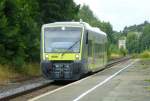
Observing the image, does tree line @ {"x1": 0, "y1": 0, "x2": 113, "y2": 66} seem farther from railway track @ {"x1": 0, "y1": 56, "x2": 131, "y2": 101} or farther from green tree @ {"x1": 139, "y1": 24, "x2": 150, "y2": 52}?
green tree @ {"x1": 139, "y1": 24, "x2": 150, "y2": 52}

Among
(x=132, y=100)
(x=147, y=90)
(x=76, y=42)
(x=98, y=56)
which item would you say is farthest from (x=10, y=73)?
(x=132, y=100)

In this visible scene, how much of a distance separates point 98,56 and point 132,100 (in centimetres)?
2083

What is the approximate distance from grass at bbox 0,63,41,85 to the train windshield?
116 inches

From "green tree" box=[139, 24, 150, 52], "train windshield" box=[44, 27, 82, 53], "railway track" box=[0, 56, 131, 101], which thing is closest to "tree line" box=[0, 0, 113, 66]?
"train windshield" box=[44, 27, 82, 53]

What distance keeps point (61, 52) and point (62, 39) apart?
0.88m

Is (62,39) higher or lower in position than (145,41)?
lower

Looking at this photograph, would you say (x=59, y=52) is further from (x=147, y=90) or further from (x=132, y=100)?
(x=132, y=100)

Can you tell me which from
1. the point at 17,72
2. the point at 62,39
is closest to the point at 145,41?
the point at 17,72

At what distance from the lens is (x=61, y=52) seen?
30000 mm

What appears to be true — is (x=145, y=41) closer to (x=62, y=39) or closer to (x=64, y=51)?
(x=62, y=39)

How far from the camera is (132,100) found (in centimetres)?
1842

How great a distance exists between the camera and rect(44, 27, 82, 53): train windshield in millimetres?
30266

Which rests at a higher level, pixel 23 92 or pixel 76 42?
pixel 76 42

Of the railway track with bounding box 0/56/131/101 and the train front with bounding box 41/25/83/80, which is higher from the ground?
the train front with bounding box 41/25/83/80
